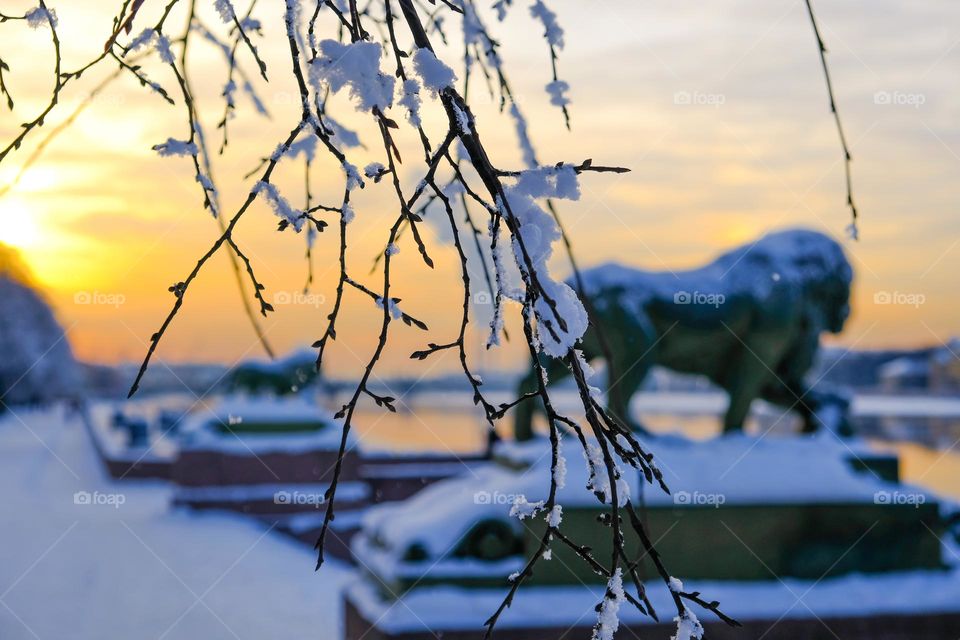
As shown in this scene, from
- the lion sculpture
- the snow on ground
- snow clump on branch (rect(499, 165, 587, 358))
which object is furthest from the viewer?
the snow on ground

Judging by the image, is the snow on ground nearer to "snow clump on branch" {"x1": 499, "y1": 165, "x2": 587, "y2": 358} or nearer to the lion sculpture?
the lion sculpture

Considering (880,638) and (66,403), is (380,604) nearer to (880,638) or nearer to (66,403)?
(880,638)

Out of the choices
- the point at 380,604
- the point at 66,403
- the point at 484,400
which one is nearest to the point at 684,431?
the point at 380,604

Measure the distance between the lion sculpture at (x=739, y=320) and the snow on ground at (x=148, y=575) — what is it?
4.02m

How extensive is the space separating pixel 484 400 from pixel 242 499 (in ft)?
45.9

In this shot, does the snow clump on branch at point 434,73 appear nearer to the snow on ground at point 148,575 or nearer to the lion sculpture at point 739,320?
the lion sculpture at point 739,320

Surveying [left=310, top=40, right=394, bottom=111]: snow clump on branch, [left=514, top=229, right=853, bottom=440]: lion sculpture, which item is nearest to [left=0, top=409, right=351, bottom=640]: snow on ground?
[left=514, top=229, right=853, bottom=440]: lion sculpture

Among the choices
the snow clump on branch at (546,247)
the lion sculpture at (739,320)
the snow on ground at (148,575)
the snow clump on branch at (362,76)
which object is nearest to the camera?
the snow clump on branch at (546,247)

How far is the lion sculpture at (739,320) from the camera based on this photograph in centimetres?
690

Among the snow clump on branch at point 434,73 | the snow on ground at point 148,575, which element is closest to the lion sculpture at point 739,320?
the snow on ground at point 148,575

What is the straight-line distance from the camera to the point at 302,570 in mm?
11898

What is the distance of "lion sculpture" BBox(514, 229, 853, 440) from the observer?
6898 millimetres

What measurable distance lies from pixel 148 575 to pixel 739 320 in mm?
7653

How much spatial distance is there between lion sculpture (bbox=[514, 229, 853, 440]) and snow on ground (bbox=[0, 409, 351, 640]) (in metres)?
4.02
